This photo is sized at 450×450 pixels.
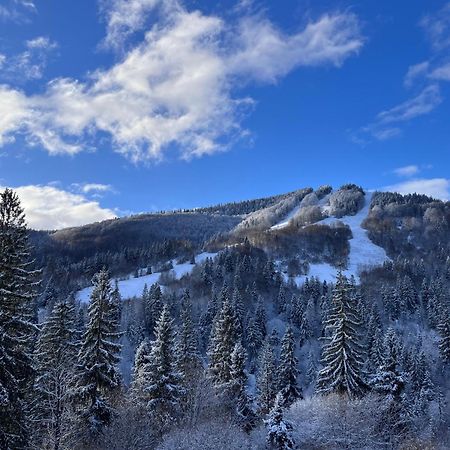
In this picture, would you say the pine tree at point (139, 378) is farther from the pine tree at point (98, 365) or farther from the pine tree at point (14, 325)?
the pine tree at point (14, 325)

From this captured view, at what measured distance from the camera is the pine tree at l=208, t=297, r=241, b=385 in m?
44.6

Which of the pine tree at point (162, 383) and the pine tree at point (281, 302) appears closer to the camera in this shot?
the pine tree at point (162, 383)

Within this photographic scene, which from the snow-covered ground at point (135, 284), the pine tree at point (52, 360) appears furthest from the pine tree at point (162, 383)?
the snow-covered ground at point (135, 284)

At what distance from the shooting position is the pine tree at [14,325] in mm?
19750

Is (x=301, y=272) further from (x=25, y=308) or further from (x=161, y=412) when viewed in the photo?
(x=25, y=308)

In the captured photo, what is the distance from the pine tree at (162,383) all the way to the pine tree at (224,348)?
631 centimetres

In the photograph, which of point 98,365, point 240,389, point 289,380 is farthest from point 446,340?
point 98,365

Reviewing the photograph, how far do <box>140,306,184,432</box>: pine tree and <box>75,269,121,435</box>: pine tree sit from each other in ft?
14.7

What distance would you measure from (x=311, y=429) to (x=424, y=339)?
91.3 m

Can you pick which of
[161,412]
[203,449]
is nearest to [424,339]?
[161,412]

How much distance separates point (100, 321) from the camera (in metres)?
33.1

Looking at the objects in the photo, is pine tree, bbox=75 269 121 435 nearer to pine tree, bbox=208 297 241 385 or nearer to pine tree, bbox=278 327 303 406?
pine tree, bbox=208 297 241 385

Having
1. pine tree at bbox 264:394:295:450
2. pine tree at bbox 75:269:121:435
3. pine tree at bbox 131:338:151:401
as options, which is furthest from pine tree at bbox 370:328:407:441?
pine tree at bbox 75:269:121:435

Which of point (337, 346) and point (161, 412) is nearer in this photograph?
point (161, 412)
